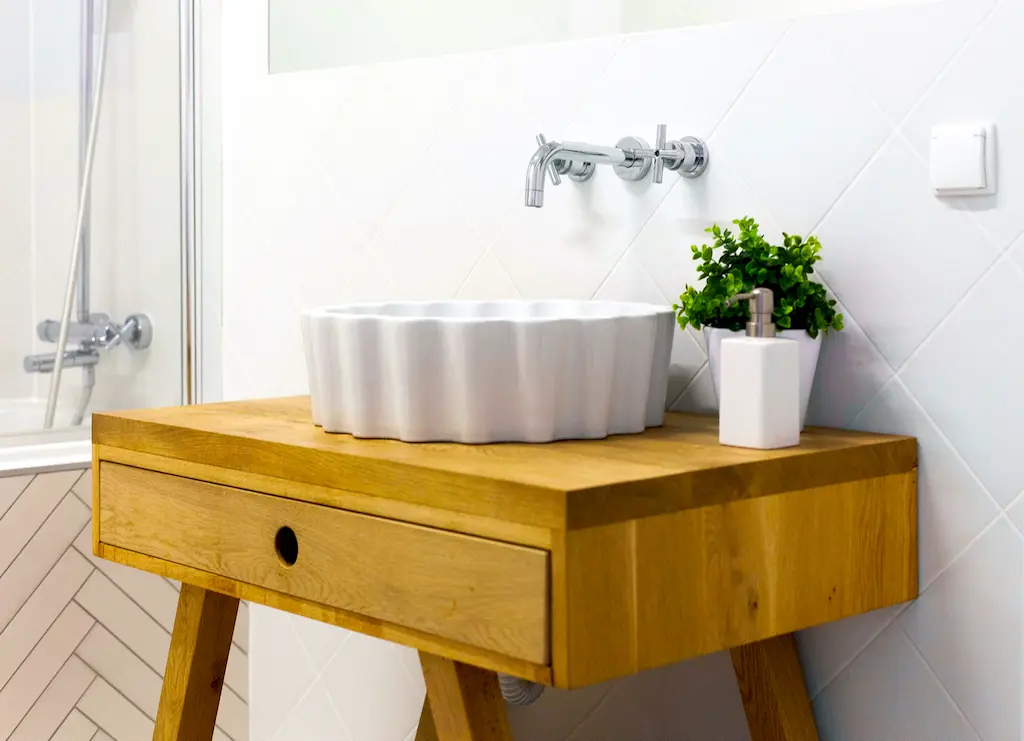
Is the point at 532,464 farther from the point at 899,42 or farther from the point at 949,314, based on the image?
the point at 899,42

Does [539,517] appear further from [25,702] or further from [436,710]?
[25,702]

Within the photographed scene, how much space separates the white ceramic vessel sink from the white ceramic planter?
0.21 feet

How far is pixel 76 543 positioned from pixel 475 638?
109 centimetres

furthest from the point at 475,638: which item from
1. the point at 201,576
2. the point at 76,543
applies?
the point at 76,543

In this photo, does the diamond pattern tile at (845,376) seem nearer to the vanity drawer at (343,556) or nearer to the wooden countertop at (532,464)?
the wooden countertop at (532,464)

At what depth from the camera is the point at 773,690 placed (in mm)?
1342

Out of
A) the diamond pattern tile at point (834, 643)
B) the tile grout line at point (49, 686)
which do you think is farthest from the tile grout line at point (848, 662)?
the tile grout line at point (49, 686)

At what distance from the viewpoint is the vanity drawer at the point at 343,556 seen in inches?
40.1

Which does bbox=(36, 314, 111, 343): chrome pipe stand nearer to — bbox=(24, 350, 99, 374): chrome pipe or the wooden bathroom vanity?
bbox=(24, 350, 99, 374): chrome pipe

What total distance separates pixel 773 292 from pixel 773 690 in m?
0.43

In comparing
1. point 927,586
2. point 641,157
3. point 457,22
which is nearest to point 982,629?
point 927,586

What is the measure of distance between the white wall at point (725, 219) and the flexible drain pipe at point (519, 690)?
0.44ft

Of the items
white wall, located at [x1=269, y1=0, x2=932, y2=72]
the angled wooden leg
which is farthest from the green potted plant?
the angled wooden leg

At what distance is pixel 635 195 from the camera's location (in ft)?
5.01
